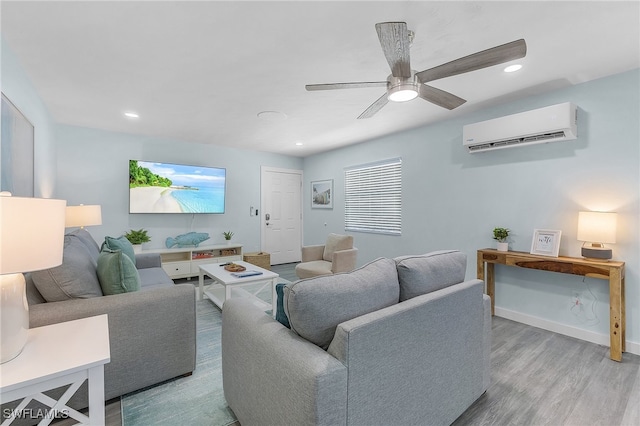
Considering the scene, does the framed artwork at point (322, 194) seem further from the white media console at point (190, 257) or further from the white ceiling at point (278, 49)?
the white ceiling at point (278, 49)

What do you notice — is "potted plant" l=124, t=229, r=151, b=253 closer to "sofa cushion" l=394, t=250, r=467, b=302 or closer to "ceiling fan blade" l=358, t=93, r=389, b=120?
"ceiling fan blade" l=358, t=93, r=389, b=120

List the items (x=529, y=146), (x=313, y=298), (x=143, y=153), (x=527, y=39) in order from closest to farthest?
1. (x=313, y=298)
2. (x=527, y=39)
3. (x=529, y=146)
4. (x=143, y=153)

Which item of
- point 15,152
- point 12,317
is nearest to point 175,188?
point 15,152

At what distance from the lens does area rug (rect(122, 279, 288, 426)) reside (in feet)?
5.17

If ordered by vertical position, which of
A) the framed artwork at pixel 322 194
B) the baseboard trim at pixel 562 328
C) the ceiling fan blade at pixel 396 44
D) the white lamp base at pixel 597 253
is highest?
the ceiling fan blade at pixel 396 44

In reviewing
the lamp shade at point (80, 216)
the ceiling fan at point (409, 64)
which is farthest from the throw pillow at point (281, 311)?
the lamp shade at point (80, 216)

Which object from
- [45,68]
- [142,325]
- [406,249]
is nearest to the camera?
[142,325]

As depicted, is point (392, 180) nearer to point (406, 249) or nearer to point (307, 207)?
point (406, 249)

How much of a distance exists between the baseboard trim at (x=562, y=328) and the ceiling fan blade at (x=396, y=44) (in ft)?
9.24

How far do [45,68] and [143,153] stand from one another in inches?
88.2

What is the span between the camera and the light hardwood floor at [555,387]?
1624 millimetres

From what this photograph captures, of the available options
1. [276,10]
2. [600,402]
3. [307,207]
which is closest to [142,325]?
[276,10]

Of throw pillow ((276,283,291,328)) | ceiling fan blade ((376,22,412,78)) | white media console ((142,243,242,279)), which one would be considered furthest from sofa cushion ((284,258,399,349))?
white media console ((142,243,242,279))

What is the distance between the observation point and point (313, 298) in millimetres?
1124
